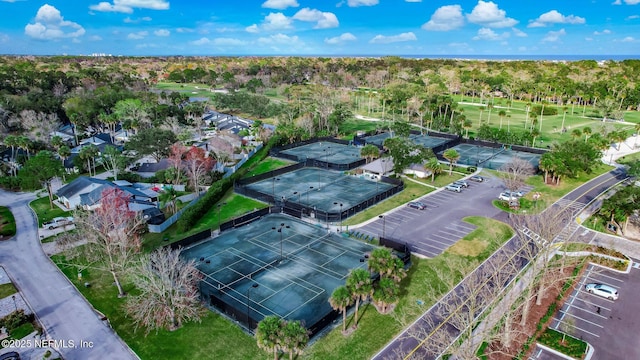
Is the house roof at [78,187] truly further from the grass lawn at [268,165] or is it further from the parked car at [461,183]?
the parked car at [461,183]

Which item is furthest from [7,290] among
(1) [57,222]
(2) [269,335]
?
(2) [269,335]

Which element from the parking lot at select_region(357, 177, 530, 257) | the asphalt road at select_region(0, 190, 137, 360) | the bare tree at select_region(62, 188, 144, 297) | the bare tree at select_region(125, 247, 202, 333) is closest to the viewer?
the asphalt road at select_region(0, 190, 137, 360)

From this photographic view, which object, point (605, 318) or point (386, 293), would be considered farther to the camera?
point (605, 318)

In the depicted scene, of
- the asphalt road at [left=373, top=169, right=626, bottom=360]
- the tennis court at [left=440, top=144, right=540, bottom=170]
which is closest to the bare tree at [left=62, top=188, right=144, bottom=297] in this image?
the asphalt road at [left=373, top=169, right=626, bottom=360]

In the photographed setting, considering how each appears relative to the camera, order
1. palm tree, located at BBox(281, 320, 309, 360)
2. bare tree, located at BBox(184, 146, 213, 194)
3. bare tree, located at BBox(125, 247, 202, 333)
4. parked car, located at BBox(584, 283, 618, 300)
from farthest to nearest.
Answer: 1. bare tree, located at BBox(184, 146, 213, 194)
2. parked car, located at BBox(584, 283, 618, 300)
3. bare tree, located at BBox(125, 247, 202, 333)
4. palm tree, located at BBox(281, 320, 309, 360)

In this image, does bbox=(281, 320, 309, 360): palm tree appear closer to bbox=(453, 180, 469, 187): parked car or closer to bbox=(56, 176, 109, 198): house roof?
bbox=(56, 176, 109, 198): house roof

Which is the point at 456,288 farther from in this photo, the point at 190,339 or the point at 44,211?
the point at 44,211
